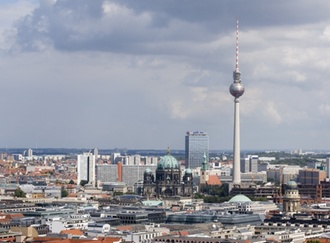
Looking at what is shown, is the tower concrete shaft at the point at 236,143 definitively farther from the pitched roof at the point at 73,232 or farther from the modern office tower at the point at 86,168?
the pitched roof at the point at 73,232

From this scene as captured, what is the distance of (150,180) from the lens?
455ft

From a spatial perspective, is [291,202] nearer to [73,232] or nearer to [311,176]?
[73,232]

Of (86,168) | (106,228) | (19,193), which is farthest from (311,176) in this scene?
(106,228)

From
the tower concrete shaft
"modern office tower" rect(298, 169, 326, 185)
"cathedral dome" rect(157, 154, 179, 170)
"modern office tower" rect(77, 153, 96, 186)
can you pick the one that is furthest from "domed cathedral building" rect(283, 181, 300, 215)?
"modern office tower" rect(77, 153, 96, 186)

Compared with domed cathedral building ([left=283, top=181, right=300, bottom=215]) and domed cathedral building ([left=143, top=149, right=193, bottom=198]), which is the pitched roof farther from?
domed cathedral building ([left=143, top=149, right=193, bottom=198])

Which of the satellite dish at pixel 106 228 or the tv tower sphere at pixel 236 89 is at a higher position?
the tv tower sphere at pixel 236 89

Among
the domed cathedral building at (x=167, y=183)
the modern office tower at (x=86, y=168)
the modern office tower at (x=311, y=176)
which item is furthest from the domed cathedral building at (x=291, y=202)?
the modern office tower at (x=86, y=168)

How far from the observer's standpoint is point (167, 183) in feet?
449

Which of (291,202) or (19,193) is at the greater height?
(19,193)

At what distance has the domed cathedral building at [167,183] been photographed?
445ft

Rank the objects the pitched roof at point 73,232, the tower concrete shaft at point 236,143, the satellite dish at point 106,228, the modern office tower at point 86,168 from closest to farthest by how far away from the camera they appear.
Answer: the pitched roof at point 73,232
the satellite dish at point 106,228
the tower concrete shaft at point 236,143
the modern office tower at point 86,168

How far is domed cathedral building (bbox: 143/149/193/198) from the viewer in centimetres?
13550

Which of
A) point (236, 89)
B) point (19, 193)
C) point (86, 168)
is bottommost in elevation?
point (19, 193)

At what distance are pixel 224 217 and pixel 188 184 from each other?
4337 centimetres
